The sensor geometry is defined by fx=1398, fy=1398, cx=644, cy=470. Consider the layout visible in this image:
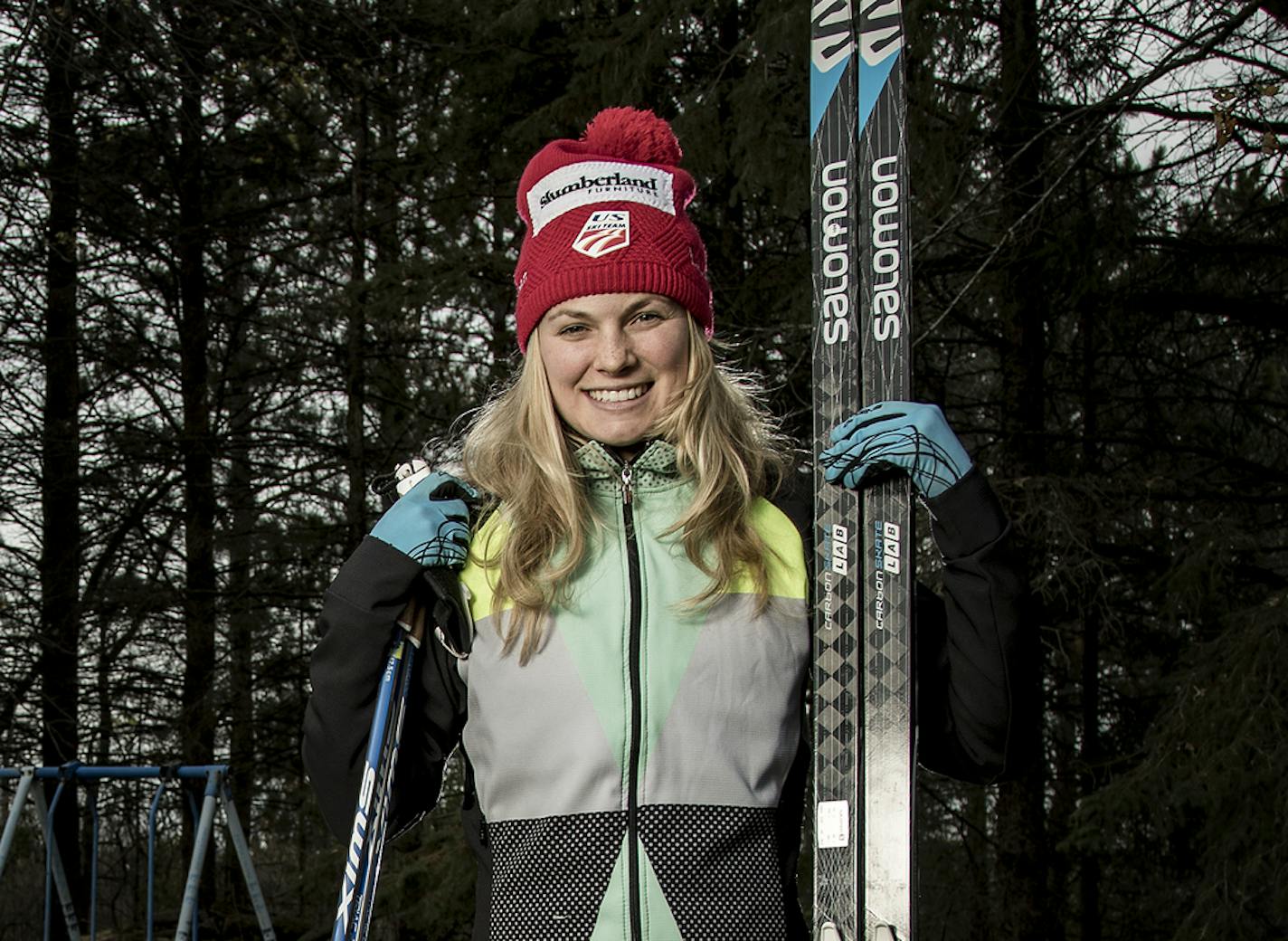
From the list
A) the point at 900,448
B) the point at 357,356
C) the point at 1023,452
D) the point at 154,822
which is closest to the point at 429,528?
the point at 900,448

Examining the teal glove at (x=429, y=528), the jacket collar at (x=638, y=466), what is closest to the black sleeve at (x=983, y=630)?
the jacket collar at (x=638, y=466)

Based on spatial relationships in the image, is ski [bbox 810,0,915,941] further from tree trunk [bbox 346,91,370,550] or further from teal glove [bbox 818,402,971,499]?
tree trunk [bbox 346,91,370,550]

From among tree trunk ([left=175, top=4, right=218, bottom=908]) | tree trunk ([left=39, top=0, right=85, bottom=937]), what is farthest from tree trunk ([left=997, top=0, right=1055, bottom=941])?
tree trunk ([left=39, top=0, right=85, bottom=937])

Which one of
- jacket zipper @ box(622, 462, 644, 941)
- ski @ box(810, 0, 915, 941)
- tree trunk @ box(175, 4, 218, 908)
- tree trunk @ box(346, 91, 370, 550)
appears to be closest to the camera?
jacket zipper @ box(622, 462, 644, 941)

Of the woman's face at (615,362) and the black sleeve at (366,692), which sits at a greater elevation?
the woman's face at (615,362)

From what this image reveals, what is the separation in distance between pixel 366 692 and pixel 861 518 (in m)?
0.79

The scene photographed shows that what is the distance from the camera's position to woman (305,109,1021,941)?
1.67m

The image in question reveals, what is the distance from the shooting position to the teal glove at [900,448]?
Result: 1.79 m

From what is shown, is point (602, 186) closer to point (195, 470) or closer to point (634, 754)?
point (634, 754)

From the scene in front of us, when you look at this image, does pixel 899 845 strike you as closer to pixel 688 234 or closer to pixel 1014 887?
pixel 688 234

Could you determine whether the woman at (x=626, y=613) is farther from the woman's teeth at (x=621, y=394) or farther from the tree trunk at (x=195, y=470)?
the tree trunk at (x=195, y=470)

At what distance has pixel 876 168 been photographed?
7.77ft

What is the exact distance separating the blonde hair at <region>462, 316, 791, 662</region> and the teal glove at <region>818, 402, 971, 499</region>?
0.31 ft

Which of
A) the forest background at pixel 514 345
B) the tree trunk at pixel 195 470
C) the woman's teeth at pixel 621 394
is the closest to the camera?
the woman's teeth at pixel 621 394
